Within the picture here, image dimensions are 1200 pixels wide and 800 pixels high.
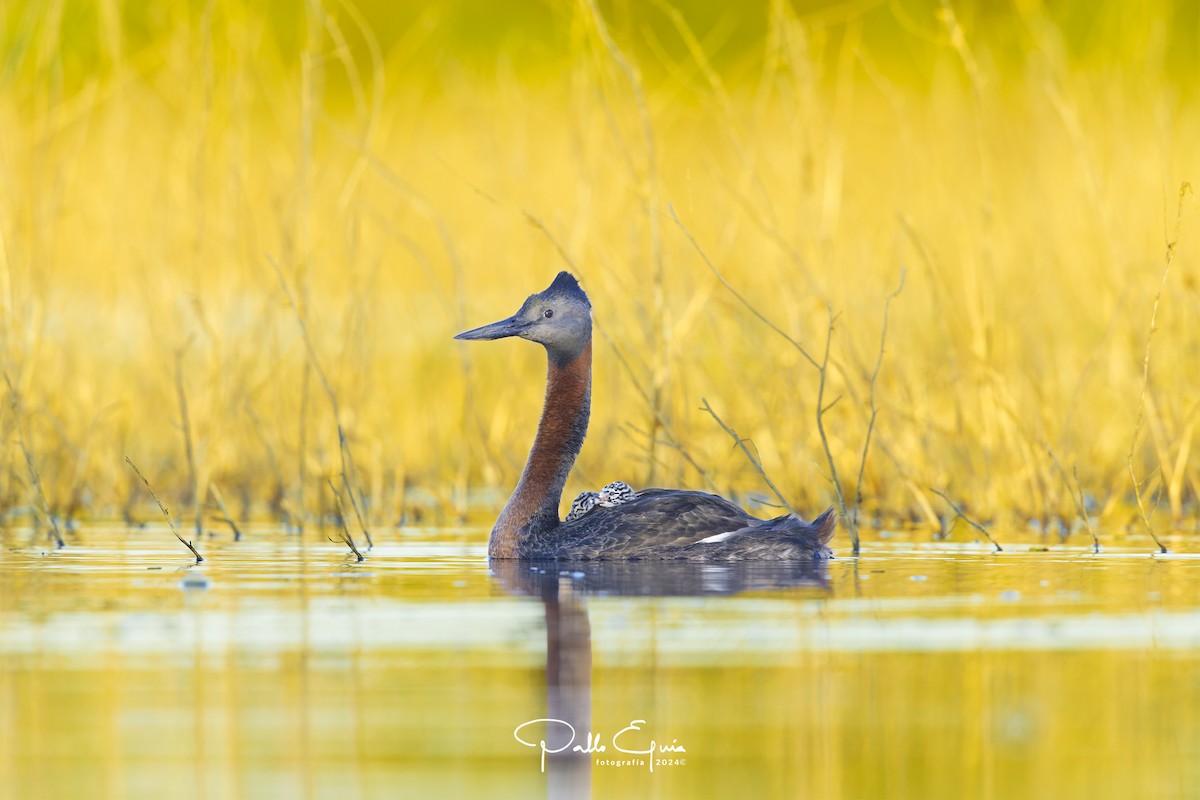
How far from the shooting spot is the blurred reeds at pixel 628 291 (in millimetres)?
11156

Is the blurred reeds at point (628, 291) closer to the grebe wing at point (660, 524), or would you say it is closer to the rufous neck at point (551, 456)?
the rufous neck at point (551, 456)

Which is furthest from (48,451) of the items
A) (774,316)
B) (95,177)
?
(774,316)

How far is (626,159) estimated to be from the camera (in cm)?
1137

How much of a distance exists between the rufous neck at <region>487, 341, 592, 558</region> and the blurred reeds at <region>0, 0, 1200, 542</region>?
308 mm

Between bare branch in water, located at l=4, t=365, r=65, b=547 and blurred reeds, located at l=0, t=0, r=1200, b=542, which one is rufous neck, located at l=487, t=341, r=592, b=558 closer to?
blurred reeds, located at l=0, t=0, r=1200, b=542

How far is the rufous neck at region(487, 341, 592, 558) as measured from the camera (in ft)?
33.1

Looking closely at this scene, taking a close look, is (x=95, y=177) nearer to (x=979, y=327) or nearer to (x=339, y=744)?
(x=979, y=327)

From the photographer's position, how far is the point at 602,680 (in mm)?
6281

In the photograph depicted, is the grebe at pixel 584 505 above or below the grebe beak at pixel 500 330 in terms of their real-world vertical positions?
below

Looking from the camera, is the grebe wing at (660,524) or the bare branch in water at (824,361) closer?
the bare branch in water at (824,361)

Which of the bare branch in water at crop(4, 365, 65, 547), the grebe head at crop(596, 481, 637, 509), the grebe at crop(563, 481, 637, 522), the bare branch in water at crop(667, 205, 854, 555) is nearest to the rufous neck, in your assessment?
the grebe at crop(563, 481, 637, 522)
